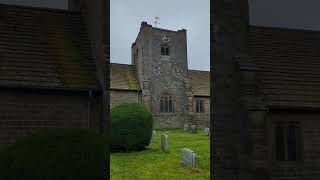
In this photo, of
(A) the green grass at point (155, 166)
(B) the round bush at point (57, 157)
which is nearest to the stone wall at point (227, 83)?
(A) the green grass at point (155, 166)

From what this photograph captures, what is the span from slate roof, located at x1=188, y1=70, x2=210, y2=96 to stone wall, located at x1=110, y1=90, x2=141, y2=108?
8.66 m

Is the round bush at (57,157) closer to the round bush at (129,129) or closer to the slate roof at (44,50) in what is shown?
the slate roof at (44,50)

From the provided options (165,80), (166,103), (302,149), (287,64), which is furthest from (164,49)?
(302,149)

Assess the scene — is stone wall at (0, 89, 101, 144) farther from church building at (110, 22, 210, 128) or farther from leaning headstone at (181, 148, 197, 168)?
church building at (110, 22, 210, 128)

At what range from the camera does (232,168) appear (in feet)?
56.4

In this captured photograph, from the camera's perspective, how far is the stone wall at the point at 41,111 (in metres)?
15.0

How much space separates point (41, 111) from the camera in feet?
50.5

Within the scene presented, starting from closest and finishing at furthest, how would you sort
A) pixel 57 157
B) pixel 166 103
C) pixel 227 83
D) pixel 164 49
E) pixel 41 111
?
pixel 57 157
pixel 41 111
pixel 227 83
pixel 166 103
pixel 164 49

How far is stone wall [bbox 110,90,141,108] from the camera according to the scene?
4994cm

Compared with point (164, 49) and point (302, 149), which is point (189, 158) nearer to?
point (302, 149)

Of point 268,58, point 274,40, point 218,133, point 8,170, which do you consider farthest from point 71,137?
point 274,40

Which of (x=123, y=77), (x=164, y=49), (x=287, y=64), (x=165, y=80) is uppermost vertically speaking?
(x=164, y=49)

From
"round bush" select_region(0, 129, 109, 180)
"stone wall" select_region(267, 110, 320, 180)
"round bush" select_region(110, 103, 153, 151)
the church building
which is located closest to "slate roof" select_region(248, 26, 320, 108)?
"stone wall" select_region(267, 110, 320, 180)

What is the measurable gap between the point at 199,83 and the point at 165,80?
561cm
